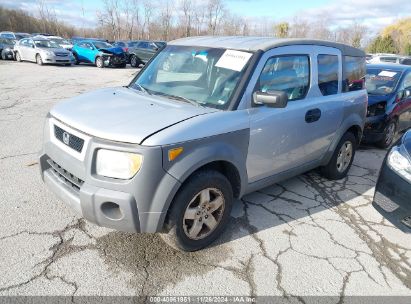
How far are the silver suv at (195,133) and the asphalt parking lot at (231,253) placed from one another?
323 millimetres

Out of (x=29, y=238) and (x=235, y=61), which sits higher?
(x=235, y=61)

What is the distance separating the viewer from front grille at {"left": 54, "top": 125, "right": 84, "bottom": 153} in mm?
2697

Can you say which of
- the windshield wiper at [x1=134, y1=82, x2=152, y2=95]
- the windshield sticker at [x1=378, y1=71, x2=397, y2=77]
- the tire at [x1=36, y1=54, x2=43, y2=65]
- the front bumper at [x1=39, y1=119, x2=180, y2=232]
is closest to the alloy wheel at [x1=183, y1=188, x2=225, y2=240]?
the front bumper at [x1=39, y1=119, x2=180, y2=232]

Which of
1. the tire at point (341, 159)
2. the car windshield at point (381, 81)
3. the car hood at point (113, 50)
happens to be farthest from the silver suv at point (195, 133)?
the car hood at point (113, 50)

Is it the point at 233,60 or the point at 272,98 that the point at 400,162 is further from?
the point at 233,60

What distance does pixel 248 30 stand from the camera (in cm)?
4962

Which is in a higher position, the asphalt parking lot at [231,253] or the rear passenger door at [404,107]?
the rear passenger door at [404,107]

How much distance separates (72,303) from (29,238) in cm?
98

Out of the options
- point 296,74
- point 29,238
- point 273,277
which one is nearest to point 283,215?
point 273,277

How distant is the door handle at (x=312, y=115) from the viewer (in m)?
3.79

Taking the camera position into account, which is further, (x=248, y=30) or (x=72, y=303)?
(x=248, y=30)

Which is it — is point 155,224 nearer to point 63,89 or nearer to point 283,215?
point 283,215

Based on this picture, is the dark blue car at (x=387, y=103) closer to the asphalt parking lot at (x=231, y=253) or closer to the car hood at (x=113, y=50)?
the asphalt parking lot at (x=231, y=253)

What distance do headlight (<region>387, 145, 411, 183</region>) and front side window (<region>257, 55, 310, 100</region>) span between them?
1114 millimetres
